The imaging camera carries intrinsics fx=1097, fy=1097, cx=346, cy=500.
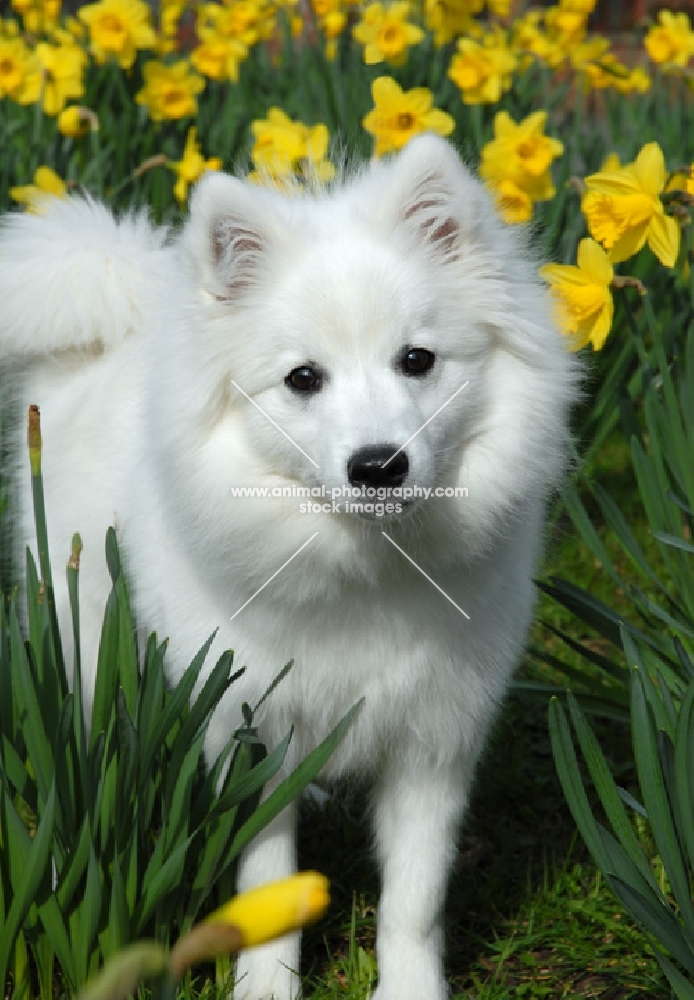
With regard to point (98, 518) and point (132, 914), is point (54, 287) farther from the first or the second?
point (132, 914)

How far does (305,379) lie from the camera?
2068 mm

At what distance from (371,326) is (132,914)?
3.81 ft

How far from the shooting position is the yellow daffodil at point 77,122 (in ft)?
13.3

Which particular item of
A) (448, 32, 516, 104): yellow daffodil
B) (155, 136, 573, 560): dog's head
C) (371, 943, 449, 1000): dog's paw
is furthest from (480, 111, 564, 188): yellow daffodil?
(371, 943, 449, 1000): dog's paw

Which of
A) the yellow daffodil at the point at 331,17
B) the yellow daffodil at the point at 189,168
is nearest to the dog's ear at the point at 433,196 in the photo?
the yellow daffodil at the point at 189,168

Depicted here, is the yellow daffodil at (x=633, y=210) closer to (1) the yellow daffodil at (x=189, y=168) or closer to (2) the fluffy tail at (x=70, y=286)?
(2) the fluffy tail at (x=70, y=286)

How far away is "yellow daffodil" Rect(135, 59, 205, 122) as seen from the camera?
14.4 feet

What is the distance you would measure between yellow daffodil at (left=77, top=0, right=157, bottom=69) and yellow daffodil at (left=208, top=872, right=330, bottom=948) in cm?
425

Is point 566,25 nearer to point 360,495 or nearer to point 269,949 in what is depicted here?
point 360,495

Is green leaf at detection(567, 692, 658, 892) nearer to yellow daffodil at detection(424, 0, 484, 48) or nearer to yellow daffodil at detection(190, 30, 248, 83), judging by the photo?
yellow daffodil at detection(424, 0, 484, 48)

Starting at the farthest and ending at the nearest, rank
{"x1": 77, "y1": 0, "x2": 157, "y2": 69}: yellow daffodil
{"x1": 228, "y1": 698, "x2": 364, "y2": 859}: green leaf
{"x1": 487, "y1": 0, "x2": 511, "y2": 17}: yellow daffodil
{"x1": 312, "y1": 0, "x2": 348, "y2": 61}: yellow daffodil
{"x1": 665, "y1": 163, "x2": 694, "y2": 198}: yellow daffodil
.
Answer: {"x1": 312, "y1": 0, "x2": 348, "y2": 61}: yellow daffodil
{"x1": 487, "y1": 0, "x2": 511, "y2": 17}: yellow daffodil
{"x1": 77, "y1": 0, "x2": 157, "y2": 69}: yellow daffodil
{"x1": 665, "y1": 163, "x2": 694, "y2": 198}: yellow daffodil
{"x1": 228, "y1": 698, "x2": 364, "y2": 859}: green leaf

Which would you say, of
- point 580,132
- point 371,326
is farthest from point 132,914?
point 580,132

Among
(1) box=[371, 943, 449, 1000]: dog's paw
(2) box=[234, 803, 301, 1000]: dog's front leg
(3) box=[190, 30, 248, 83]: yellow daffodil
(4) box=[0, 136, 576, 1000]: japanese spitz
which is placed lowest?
(1) box=[371, 943, 449, 1000]: dog's paw

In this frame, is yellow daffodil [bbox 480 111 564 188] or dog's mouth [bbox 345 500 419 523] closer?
dog's mouth [bbox 345 500 419 523]
